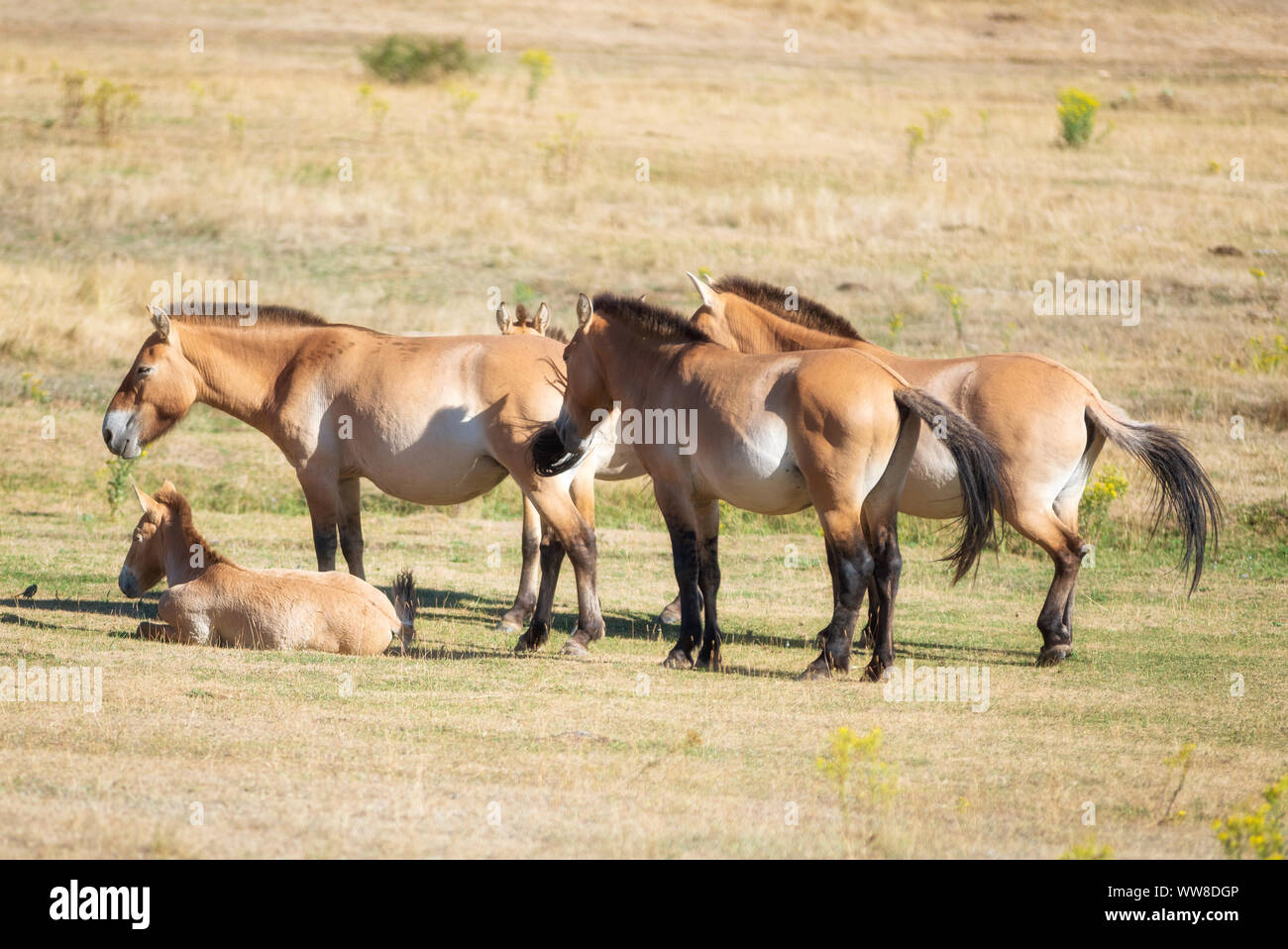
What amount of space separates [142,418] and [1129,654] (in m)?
7.63

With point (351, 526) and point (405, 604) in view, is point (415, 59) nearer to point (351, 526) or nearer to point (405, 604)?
point (351, 526)

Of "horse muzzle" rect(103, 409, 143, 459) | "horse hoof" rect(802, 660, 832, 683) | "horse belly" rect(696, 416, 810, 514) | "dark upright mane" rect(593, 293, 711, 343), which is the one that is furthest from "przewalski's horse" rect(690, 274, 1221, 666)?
"horse muzzle" rect(103, 409, 143, 459)

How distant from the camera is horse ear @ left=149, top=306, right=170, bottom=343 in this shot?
11680mm

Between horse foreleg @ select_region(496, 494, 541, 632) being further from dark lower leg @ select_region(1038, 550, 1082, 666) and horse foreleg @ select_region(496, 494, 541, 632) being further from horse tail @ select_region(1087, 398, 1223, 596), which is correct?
horse tail @ select_region(1087, 398, 1223, 596)

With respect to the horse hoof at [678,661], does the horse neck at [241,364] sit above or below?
above

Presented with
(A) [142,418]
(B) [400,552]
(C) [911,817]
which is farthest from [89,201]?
(C) [911,817]

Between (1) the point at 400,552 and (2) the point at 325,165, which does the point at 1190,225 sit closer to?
(2) the point at 325,165

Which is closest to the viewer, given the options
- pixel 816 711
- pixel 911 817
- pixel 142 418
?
pixel 911 817

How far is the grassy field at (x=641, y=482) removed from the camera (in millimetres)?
7191

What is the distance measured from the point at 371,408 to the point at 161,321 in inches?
71.5

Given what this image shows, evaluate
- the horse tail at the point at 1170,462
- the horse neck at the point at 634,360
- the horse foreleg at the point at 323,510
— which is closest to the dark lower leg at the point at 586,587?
the horse neck at the point at 634,360

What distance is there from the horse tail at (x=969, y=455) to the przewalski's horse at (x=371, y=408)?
8.97 ft

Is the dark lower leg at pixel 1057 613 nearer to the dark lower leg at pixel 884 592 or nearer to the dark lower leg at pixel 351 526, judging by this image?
the dark lower leg at pixel 884 592

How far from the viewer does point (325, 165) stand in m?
32.0
